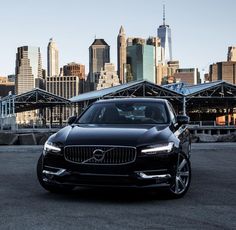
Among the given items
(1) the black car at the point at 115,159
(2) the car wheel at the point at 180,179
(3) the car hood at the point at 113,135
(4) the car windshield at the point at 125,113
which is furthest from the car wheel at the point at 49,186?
(2) the car wheel at the point at 180,179

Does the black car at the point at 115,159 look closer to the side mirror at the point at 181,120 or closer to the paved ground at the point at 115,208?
the paved ground at the point at 115,208

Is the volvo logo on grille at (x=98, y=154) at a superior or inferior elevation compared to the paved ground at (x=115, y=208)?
superior

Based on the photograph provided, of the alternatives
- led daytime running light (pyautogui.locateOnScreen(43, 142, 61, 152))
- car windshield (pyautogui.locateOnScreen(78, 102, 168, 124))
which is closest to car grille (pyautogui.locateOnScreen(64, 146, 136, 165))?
led daytime running light (pyautogui.locateOnScreen(43, 142, 61, 152))

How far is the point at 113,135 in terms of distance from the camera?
6246 millimetres

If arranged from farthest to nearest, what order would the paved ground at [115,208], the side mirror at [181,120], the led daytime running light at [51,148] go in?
the side mirror at [181,120] < the led daytime running light at [51,148] < the paved ground at [115,208]

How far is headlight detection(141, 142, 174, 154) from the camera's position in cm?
604

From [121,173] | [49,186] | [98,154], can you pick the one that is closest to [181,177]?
[121,173]

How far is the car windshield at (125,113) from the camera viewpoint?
739 cm

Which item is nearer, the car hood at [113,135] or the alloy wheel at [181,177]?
the car hood at [113,135]

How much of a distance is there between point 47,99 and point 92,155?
203 ft

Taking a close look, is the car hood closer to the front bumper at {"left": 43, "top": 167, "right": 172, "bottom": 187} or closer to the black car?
the black car

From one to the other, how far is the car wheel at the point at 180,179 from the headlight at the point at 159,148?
0.31 metres

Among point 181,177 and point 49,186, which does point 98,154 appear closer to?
point 49,186

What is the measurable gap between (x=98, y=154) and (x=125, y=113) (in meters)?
1.71
